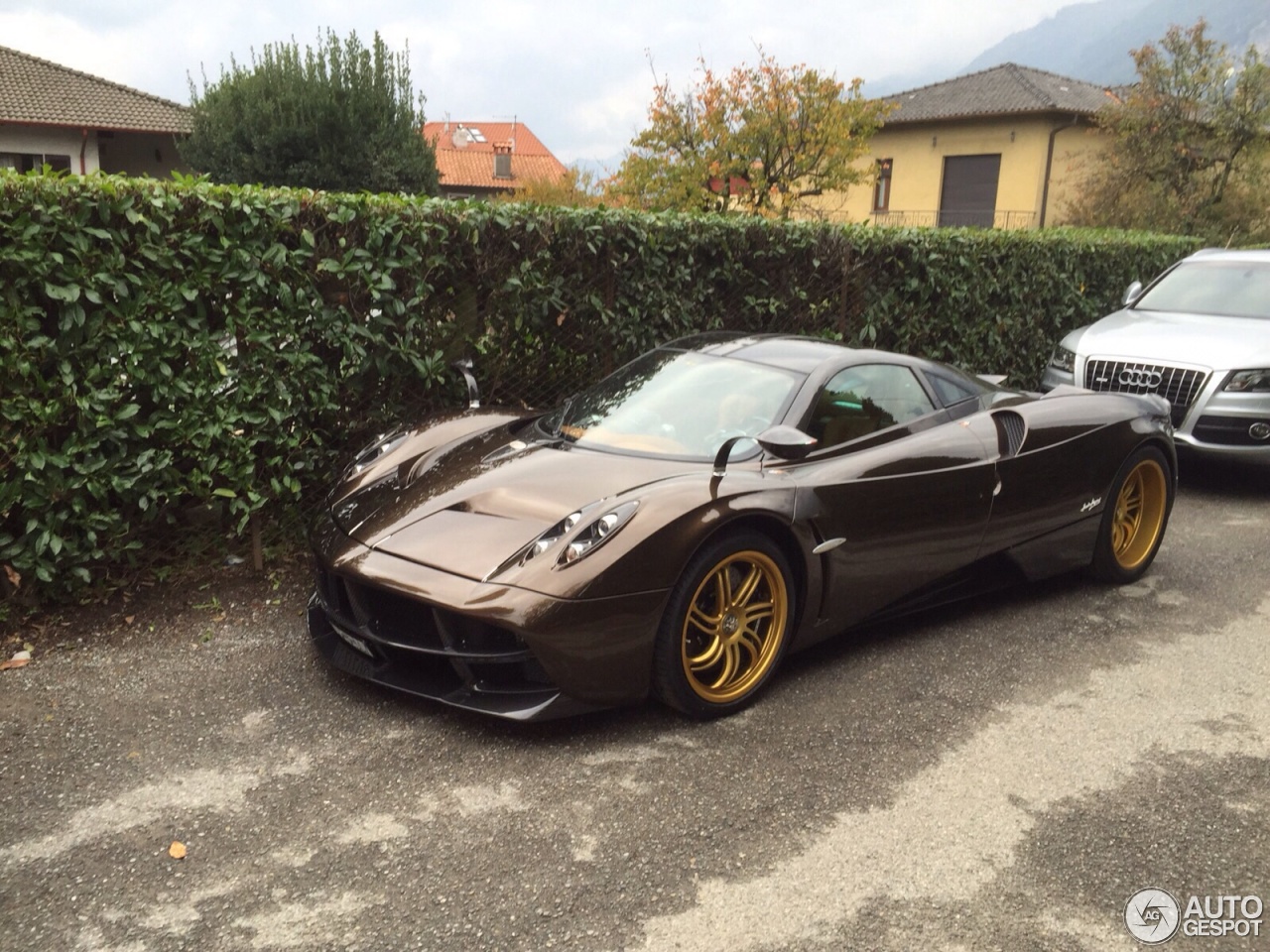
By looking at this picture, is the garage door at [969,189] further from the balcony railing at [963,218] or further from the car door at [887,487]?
the car door at [887,487]

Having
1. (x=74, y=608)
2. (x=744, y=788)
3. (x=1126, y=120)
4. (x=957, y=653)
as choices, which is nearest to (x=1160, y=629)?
(x=957, y=653)

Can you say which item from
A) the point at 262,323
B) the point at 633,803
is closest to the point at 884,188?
the point at 262,323

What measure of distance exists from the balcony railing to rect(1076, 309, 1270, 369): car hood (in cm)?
2238

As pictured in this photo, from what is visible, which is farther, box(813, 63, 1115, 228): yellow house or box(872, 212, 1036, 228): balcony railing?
box(872, 212, 1036, 228): balcony railing

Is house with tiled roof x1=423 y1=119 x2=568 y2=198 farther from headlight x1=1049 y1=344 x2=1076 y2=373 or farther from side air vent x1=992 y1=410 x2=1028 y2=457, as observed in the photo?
side air vent x1=992 y1=410 x2=1028 y2=457

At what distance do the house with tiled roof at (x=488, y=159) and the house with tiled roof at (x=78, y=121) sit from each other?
31.6m

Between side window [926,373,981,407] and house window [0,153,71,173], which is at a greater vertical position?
house window [0,153,71,173]

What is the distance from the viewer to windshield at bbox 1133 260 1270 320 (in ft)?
27.2

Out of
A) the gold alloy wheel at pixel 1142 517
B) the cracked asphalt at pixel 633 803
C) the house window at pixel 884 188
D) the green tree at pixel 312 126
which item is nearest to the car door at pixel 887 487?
the cracked asphalt at pixel 633 803

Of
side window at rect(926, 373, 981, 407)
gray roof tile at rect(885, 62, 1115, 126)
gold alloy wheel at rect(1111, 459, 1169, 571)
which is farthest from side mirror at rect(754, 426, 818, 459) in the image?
gray roof tile at rect(885, 62, 1115, 126)

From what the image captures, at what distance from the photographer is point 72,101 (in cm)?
2819

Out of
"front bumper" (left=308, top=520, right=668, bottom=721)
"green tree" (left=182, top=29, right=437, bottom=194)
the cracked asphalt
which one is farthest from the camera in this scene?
"green tree" (left=182, top=29, right=437, bottom=194)

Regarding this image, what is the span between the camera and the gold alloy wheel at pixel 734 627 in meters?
3.67

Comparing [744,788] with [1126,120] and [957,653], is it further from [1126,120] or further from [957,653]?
[1126,120]
